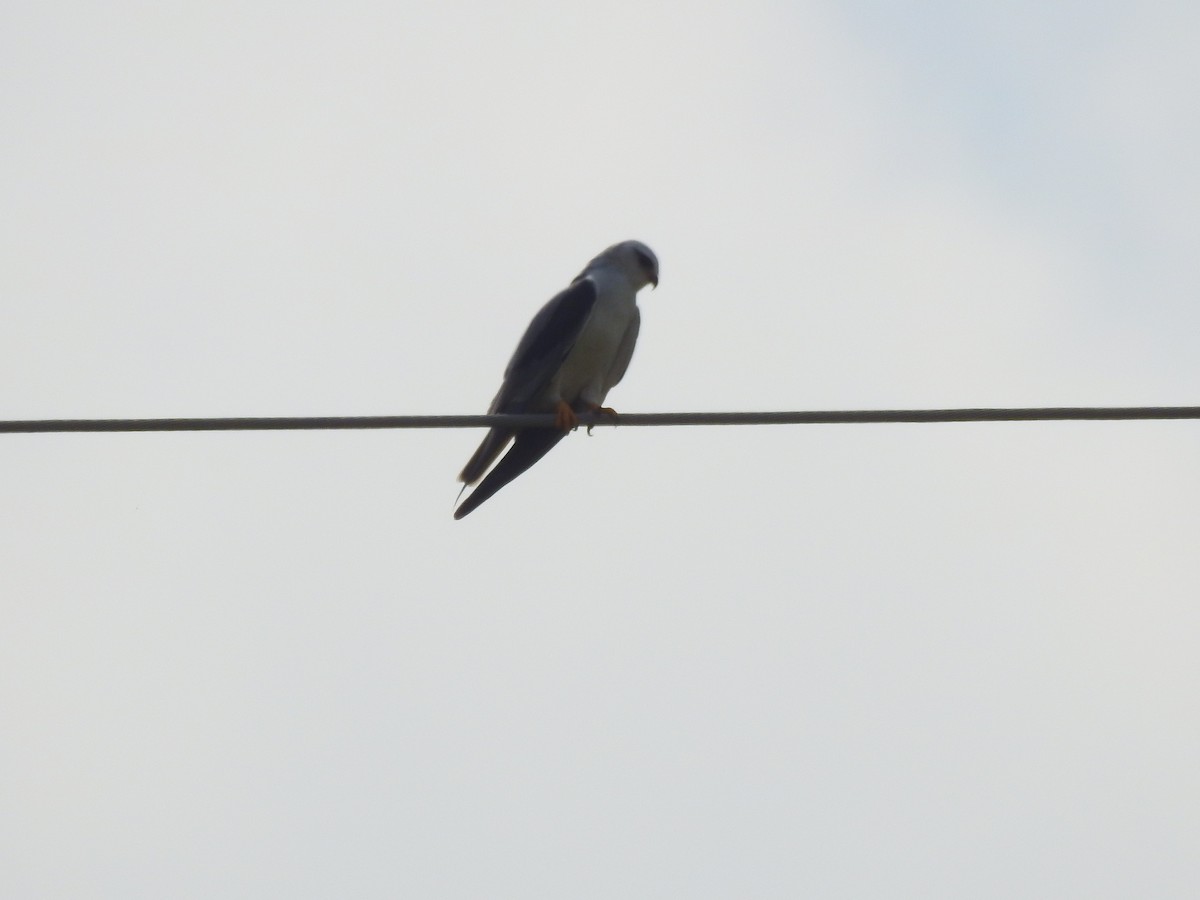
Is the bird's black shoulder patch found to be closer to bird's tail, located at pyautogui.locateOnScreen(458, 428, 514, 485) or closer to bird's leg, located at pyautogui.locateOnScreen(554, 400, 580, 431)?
bird's leg, located at pyautogui.locateOnScreen(554, 400, 580, 431)

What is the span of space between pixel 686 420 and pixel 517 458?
8.17 ft

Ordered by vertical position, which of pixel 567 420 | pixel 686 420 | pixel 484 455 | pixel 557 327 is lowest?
pixel 686 420

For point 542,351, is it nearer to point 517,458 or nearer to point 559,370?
point 559,370

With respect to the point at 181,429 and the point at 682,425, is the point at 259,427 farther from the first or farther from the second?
the point at 682,425

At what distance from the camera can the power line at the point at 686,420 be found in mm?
4488

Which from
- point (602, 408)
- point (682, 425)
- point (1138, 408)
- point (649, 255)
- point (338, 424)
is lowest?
point (338, 424)

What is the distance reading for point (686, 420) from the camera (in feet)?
16.1

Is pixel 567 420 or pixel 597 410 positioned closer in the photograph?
pixel 567 420

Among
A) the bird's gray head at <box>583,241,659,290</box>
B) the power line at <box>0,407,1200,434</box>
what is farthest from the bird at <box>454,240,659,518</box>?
the power line at <box>0,407,1200,434</box>

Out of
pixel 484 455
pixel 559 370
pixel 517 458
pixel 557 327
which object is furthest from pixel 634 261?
pixel 484 455

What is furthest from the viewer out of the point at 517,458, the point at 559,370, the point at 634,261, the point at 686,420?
the point at 634,261

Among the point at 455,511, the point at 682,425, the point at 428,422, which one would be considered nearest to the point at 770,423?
the point at 682,425

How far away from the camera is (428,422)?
4.79 m

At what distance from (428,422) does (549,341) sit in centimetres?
279
